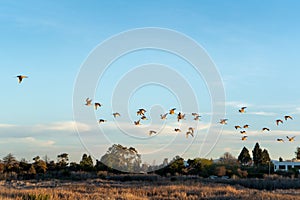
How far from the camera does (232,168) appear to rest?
61.1 metres

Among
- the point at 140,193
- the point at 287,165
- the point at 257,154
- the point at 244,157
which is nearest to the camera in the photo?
the point at 140,193

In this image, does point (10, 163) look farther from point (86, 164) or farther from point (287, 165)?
point (287, 165)

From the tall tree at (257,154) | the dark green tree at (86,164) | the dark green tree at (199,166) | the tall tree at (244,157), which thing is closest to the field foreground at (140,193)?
the dark green tree at (199,166)

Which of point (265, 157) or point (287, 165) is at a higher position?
point (265, 157)

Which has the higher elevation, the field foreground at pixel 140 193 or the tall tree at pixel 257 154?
the tall tree at pixel 257 154

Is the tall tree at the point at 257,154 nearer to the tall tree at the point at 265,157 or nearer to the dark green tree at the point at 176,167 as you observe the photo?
the tall tree at the point at 265,157

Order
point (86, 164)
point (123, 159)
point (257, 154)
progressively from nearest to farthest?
point (123, 159), point (86, 164), point (257, 154)

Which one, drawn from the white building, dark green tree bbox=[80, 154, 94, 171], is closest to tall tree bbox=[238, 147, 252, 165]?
the white building

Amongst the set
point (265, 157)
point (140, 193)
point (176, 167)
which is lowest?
point (140, 193)

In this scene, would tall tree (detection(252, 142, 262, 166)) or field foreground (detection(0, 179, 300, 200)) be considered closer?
field foreground (detection(0, 179, 300, 200))

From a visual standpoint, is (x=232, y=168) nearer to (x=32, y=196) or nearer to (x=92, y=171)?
(x=92, y=171)

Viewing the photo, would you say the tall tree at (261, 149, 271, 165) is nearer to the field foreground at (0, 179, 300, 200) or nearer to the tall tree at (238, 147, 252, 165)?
the tall tree at (238, 147, 252, 165)

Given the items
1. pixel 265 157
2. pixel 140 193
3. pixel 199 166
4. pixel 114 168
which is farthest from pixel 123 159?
pixel 265 157

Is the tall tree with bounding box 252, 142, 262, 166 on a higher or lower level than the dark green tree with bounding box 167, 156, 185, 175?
higher
